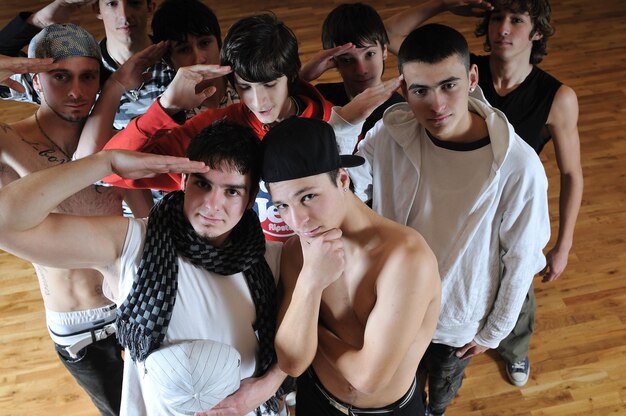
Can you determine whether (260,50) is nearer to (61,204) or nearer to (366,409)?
(61,204)

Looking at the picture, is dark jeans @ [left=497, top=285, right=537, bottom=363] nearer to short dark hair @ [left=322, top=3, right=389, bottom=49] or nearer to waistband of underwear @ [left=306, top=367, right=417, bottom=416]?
A: waistband of underwear @ [left=306, top=367, right=417, bottom=416]

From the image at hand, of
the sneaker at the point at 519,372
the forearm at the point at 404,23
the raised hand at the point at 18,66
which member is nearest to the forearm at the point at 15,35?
the raised hand at the point at 18,66

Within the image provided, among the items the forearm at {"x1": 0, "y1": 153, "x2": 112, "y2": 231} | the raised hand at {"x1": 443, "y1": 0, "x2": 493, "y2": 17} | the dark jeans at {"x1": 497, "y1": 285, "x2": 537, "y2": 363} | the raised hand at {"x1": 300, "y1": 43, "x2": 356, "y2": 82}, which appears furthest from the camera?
the dark jeans at {"x1": 497, "y1": 285, "x2": 537, "y2": 363}

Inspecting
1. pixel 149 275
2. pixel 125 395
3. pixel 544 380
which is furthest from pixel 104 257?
pixel 544 380

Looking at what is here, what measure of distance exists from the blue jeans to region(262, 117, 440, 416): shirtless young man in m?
0.49

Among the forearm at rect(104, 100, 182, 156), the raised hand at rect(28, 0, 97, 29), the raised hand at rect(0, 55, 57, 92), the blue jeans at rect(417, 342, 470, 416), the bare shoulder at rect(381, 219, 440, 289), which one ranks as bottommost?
the blue jeans at rect(417, 342, 470, 416)

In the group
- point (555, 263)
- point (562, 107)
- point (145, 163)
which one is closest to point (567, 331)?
point (555, 263)

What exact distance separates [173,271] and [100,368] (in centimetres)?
97

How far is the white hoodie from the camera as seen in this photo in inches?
68.0

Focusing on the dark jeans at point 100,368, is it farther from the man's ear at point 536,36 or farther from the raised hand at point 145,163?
the man's ear at point 536,36

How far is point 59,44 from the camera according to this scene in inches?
81.8

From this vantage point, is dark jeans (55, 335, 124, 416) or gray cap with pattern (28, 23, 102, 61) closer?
gray cap with pattern (28, 23, 102, 61)

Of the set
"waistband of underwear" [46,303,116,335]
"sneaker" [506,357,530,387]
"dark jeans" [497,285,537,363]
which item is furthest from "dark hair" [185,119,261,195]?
"sneaker" [506,357,530,387]

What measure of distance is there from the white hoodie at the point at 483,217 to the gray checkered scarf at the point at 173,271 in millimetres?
508
